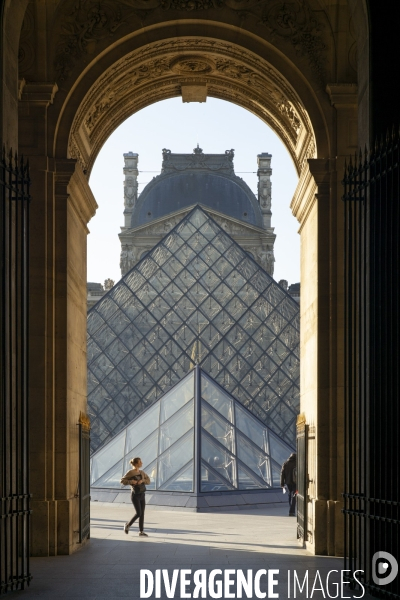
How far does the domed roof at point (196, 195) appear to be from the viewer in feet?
244

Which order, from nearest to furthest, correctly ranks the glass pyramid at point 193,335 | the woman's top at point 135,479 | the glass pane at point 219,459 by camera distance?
the woman's top at point 135,479
the glass pane at point 219,459
the glass pyramid at point 193,335

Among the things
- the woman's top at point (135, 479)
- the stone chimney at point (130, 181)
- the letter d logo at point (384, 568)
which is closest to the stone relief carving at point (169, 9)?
the woman's top at point (135, 479)

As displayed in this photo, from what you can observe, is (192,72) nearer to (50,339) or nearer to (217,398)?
(50,339)

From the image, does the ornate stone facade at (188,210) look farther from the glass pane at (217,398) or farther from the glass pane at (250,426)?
the glass pane at (250,426)

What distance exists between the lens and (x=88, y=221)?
47.5ft

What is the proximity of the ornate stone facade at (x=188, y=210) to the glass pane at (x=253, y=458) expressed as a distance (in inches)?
1700

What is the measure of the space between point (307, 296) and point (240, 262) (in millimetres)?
30940

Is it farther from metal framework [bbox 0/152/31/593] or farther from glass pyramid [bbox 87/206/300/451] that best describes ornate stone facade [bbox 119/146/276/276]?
metal framework [bbox 0/152/31/593]

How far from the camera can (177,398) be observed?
2622cm

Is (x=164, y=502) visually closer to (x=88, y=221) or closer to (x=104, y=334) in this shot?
(x=88, y=221)

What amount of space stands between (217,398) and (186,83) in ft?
39.9

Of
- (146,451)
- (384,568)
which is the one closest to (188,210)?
(146,451)

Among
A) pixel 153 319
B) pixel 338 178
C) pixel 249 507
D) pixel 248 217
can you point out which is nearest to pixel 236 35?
pixel 338 178

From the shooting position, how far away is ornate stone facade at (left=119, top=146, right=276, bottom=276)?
69625 mm
